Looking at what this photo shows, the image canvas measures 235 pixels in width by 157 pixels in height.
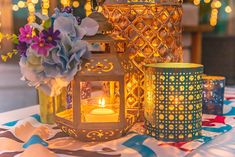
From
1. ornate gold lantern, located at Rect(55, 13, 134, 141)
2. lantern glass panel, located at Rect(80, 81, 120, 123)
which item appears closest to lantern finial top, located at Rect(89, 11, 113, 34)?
ornate gold lantern, located at Rect(55, 13, 134, 141)

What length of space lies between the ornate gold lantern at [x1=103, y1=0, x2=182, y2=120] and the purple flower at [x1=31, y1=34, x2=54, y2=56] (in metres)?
0.27

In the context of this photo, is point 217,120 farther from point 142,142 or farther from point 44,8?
point 44,8

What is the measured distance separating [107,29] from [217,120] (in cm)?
39

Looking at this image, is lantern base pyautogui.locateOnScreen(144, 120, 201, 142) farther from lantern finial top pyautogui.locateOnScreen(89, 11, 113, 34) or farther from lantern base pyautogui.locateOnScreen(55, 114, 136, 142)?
lantern finial top pyautogui.locateOnScreen(89, 11, 113, 34)

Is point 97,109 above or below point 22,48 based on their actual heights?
below

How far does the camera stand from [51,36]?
72 centimetres

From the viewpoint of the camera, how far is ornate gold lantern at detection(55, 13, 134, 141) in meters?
0.76

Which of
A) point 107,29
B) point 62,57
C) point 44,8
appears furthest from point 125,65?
point 44,8

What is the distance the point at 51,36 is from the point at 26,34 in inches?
2.5

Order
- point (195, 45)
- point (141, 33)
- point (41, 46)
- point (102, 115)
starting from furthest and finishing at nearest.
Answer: point (195, 45) < point (141, 33) < point (102, 115) < point (41, 46)

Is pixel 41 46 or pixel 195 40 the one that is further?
pixel 195 40

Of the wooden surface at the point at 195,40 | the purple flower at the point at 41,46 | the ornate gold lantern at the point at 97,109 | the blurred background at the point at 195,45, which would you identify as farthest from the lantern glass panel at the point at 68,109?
the wooden surface at the point at 195,40

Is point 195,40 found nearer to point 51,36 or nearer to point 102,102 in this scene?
point 102,102

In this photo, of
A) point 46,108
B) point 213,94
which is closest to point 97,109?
point 46,108
